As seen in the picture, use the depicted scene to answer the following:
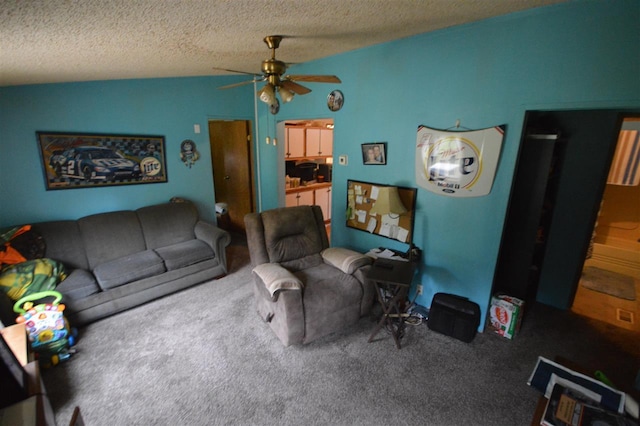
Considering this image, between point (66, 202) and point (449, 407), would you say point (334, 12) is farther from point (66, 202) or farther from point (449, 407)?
point (66, 202)

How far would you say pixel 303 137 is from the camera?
4.99m

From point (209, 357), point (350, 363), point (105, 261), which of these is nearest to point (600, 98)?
point (350, 363)

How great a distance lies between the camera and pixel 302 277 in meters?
2.63

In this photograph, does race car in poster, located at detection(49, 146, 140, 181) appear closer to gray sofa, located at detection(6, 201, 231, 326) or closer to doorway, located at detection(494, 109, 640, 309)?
gray sofa, located at detection(6, 201, 231, 326)

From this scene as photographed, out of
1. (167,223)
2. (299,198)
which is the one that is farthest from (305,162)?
(167,223)

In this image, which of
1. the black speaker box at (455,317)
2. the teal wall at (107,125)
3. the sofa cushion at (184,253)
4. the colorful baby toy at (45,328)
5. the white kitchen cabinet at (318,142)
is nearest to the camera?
the colorful baby toy at (45,328)

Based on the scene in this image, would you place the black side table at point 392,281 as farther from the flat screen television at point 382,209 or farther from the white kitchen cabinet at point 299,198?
the white kitchen cabinet at point 299,198

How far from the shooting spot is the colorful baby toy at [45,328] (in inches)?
83.7

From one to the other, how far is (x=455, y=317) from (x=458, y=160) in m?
1.42

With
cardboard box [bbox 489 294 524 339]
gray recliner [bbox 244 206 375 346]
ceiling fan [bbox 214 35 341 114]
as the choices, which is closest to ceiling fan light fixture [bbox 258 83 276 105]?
ceiling fan [bbox 214 35 341 114]

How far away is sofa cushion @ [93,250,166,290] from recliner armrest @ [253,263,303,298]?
53.4 inches

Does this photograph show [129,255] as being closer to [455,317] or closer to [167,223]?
[167,223]

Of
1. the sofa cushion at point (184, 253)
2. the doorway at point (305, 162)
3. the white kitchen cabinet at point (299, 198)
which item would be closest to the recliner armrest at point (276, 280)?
the sofa cushion at point (184, 253)

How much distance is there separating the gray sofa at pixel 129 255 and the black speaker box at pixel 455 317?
2546 mm
